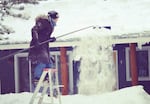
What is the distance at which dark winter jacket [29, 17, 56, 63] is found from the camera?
28.0 feet

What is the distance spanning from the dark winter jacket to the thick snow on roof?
15.1 ft

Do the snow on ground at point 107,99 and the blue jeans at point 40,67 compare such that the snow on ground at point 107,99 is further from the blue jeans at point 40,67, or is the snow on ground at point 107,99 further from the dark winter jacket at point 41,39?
the dark winter jacket at point 41,39

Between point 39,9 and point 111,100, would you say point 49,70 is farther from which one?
point 39,9

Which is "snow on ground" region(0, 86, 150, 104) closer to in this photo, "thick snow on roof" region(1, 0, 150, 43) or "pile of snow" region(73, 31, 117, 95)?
"pile of snow" region(73, 31, 117, 95)

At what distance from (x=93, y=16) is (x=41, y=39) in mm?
6846

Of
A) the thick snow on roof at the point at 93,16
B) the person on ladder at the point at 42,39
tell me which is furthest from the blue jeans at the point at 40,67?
the thick snow on roof at the point at 93,16

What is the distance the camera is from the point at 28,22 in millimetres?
15852

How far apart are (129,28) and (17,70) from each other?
18.6 feet

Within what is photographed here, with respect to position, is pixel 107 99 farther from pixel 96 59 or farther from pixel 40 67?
pixel 96 59

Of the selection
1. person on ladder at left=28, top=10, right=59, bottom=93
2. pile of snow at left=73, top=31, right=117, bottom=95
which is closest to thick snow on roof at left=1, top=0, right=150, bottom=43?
pile of snow at left=73, top=31, right=117, bottom=95

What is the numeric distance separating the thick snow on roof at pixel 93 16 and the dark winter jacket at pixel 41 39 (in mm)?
4606

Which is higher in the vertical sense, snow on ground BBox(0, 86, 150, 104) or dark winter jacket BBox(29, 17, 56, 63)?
dark winter jacket BBox(29, 17, 56, 63)

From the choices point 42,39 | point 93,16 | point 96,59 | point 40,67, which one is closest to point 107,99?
point 40,67

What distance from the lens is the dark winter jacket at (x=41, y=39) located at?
→ 336 inches
